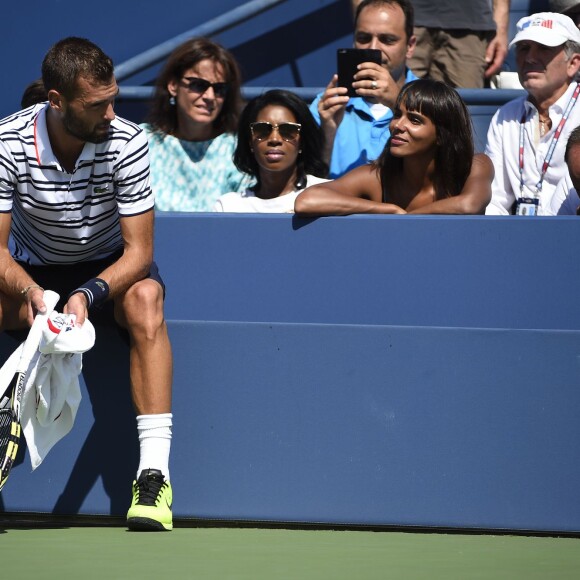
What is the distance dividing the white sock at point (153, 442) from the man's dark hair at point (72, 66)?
1.07 meters

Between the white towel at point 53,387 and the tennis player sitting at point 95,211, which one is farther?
the tennis player sitting at point 95,211

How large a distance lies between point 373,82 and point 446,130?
Result: 730 mm

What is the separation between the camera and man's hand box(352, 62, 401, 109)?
17.5 feet

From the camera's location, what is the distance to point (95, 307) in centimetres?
403

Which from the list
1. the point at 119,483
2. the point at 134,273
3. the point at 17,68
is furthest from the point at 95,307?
the point at 17,68

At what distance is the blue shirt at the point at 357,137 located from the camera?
545 centimetres

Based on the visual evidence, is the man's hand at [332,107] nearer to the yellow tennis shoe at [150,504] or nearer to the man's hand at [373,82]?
the man's hand at [373,82]

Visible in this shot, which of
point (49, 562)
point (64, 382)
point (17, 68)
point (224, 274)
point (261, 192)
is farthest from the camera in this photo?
point (17, 68)

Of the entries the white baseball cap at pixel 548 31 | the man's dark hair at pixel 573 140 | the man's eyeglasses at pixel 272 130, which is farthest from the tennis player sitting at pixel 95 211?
the white baseball cap at pixel 548 31

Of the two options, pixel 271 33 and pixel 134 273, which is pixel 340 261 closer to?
pixel 134 273

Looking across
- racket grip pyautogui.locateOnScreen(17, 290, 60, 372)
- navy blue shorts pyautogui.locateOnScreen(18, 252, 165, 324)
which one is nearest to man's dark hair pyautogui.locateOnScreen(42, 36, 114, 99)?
navy blue shorts pyautogui.locateOnScreen(18, 252, 165, 324)

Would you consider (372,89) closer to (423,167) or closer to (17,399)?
(423,167)

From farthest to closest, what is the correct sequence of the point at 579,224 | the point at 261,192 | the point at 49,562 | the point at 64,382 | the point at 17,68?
the point at 17,68 < the point at 261,192 < the point at 579,224 < the point at 64,382 < the point at 49,562

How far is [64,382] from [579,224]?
179 centimetres
